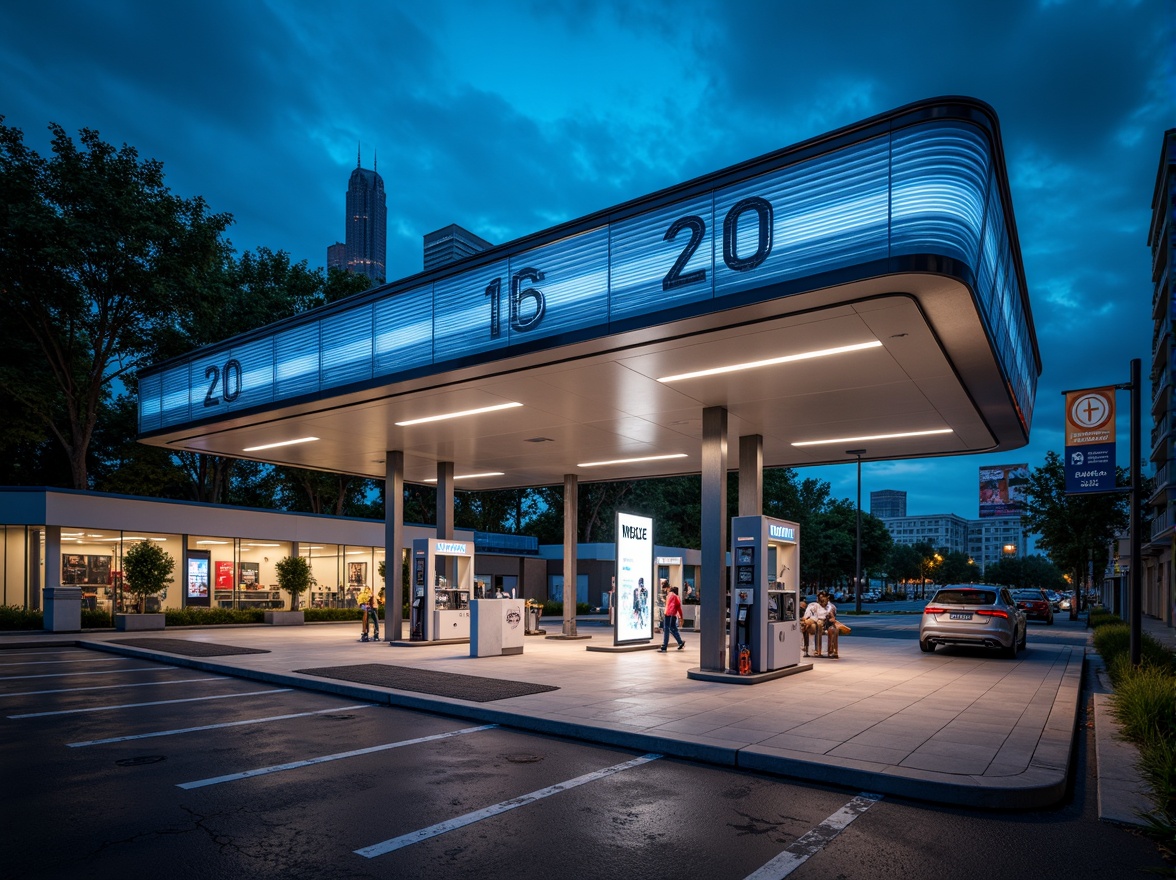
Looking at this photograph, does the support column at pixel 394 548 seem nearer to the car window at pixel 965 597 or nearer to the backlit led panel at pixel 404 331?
the backlit led panel at pixel 404 331

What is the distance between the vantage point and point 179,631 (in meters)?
25.6

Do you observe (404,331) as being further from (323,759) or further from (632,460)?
(632,460)

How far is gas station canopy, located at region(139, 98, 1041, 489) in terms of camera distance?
27.8 feet

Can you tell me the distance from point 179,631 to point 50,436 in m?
17.4

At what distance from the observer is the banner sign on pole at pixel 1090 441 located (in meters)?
11.1

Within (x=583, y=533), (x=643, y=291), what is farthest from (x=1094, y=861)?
(x=583, y=533)

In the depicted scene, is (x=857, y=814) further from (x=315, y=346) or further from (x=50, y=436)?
(x=50, y=436)

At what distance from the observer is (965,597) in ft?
60.3

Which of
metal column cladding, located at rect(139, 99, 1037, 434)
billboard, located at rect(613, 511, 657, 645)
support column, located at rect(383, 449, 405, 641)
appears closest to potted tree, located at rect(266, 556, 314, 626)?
support column, located at rect(383, 449, 405, 641)

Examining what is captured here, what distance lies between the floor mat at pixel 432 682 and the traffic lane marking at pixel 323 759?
4.91 feet

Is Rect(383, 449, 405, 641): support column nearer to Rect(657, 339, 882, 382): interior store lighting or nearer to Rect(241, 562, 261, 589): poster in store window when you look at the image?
Rect(657, 339, 882, 382): interior store lighting

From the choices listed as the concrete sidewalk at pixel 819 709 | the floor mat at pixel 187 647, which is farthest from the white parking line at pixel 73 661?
the floor mat at pixel 187 647

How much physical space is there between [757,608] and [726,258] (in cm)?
645

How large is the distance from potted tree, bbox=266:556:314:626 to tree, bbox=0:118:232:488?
25.7 feet
